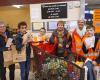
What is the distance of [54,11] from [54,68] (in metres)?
2.30

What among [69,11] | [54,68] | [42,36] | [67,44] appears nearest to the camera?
[54,68]

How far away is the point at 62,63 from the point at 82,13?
2.20m

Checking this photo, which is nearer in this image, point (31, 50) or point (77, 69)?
point (77, 69)

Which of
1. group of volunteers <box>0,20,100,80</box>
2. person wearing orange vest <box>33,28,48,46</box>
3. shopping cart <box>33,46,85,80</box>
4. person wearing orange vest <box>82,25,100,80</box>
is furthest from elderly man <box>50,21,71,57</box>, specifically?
person wearing orange vest <box>33,28,48,46</box>

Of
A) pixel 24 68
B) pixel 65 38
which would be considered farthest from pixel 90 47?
pixel 24 68

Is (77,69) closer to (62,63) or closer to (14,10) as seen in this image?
(62,63)

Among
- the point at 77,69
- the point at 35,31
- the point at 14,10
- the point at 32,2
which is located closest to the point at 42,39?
the point at 35,31

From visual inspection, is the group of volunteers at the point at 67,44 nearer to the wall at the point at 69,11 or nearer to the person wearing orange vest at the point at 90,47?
the person wearing orange vest at the point at 90,47

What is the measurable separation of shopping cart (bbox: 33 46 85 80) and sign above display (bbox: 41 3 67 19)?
1262mm

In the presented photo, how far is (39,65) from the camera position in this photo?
5719mm

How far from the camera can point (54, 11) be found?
678 cm

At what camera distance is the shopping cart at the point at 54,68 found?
413 cm

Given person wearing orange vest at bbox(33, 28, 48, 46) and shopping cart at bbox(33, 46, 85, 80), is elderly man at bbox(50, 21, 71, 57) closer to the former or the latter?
shopping cart at bbox(33, 46, 85, 80)

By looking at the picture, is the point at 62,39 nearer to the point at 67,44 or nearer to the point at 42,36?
the point at 67,44
